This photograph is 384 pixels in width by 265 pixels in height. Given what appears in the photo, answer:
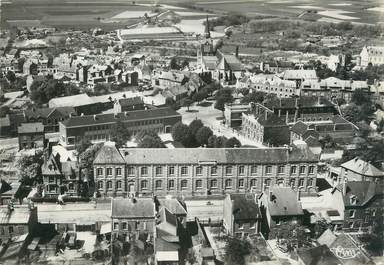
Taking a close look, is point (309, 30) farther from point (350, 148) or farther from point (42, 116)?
point (42, 116)

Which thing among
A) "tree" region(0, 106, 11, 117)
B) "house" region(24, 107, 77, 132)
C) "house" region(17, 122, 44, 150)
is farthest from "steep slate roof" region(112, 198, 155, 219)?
"tree" region(0, 106, 11, 117)

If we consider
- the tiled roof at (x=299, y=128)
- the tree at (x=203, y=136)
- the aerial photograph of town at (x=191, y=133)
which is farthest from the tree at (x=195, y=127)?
the tiled roof at (x=299, y=128)

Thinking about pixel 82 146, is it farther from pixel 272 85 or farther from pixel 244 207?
pixel 272 85

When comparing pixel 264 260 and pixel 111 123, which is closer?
pixel 264 260

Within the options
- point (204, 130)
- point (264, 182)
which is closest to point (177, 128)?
point (204, 130)

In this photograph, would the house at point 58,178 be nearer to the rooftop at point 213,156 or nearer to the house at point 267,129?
the rooftop at point 213,156

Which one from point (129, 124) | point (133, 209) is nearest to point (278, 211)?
point (133, 209)

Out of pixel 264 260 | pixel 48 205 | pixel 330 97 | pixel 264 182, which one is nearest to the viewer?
pixel 264 260
